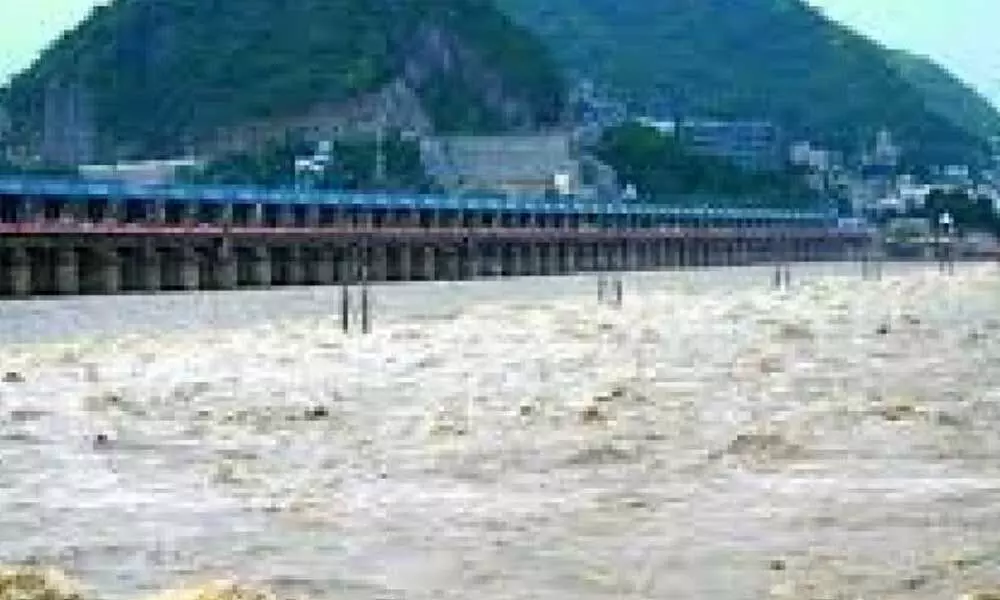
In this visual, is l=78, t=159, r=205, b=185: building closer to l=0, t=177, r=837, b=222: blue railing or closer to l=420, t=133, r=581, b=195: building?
l=420, t=133, r=581, b=195: building

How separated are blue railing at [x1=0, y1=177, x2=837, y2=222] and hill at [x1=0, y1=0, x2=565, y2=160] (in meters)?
31.6

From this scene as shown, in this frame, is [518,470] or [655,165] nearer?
[518,470]

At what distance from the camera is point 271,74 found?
570ft

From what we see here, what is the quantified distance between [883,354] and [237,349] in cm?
1136

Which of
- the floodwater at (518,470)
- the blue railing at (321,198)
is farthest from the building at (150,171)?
the floodwater at (518,470)

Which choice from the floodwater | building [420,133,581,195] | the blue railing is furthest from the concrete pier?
the floodwater

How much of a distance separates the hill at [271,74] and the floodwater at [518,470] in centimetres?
14092

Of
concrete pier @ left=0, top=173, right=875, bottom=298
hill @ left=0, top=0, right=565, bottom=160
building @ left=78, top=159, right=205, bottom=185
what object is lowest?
concrete pier @ left=0, top=173, right=875, bottom=298

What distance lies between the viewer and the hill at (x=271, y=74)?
16925 cm

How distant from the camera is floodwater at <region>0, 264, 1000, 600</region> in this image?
946 centimetres

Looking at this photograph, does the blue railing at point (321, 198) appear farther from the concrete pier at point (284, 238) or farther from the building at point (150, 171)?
the building at point (150, 171)

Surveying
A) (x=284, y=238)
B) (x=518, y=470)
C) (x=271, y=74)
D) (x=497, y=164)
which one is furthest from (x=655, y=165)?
(x=518, y=470)

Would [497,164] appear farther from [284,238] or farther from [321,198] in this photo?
[284,238]

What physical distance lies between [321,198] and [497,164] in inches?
2419
